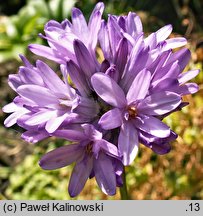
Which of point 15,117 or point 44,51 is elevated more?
point 44,51

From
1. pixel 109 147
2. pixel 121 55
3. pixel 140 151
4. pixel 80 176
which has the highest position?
pixel 121 55

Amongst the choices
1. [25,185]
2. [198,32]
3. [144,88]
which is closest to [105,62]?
[144,88]

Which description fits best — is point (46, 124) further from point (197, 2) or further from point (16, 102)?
point (197, 2)

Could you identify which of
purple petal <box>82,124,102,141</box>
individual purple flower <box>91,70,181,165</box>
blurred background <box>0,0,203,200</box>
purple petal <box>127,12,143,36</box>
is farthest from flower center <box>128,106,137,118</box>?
blurred background <box>0,0,203,200</box>

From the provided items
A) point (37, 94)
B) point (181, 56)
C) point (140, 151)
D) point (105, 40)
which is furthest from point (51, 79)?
point (140, 151)

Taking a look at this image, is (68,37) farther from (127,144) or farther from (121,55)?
(127,144)

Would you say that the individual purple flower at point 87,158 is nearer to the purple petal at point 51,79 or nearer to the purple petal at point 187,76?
the purple petal at point 51,79

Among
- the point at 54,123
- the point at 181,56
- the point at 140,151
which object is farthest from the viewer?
the point at 140,151
